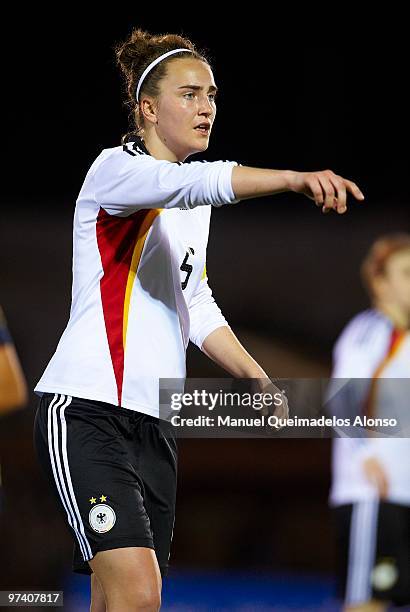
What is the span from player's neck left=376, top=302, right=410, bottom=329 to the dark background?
0.50 feet

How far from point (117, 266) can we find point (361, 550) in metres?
2.28

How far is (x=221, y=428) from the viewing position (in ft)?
9.96

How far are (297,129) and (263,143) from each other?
7.8 inches

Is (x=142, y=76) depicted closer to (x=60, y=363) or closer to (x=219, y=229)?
(x=60, y=363)

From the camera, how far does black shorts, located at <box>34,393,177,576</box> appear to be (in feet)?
6.18

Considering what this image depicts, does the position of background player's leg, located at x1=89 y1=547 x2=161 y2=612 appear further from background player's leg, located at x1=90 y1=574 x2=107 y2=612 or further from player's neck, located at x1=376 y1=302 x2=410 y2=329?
player's neck, located at x1=376 y1=302 x2=410 y2=329

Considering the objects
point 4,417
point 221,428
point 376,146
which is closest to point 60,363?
point 221,428

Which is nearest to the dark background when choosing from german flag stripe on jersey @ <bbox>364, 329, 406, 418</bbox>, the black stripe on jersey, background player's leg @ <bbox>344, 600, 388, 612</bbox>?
german flag stripe on jersey @ <bbox>364, 329, 406, 418</bbox>

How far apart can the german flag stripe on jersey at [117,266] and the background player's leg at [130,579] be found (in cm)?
39

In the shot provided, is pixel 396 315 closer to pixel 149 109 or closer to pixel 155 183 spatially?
pixel 149 109

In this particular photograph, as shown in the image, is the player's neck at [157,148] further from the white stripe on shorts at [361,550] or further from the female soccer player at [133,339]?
the white stripe on shorts at [361,550]

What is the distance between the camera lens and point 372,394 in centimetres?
368

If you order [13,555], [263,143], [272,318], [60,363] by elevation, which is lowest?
[13,555]

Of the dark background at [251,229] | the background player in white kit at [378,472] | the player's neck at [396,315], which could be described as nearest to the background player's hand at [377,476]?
the background player in white kit at [378,472]
